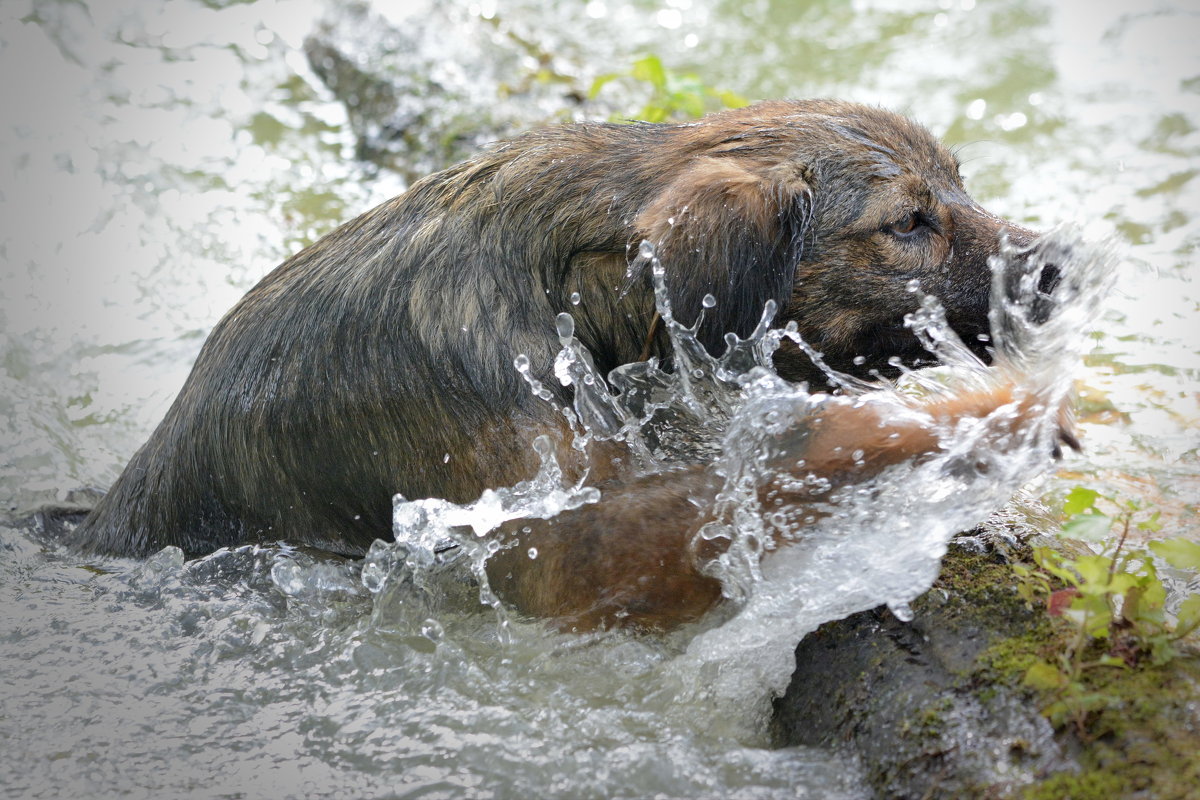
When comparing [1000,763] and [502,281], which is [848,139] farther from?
[1000,763]

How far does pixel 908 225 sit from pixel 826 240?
287 millimetres

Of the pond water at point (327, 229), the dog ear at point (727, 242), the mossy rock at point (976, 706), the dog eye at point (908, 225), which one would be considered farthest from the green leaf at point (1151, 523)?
the dog ear at point (727, 242)

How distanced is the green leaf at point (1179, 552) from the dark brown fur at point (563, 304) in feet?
3.36

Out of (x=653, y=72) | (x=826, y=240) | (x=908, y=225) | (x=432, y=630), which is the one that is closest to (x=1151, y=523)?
(x=908, y=225)

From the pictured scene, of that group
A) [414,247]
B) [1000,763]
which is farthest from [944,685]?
[414,247]

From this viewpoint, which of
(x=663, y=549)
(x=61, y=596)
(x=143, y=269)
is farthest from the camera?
(x=143, y=269)

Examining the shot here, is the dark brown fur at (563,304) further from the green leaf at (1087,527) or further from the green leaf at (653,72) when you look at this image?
the green leaf at (653,72)

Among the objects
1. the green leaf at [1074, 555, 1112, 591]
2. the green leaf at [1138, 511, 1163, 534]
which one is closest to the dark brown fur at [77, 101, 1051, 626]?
the green leaf at [1138, 511, 1163, 534]

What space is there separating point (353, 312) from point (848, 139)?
181cm

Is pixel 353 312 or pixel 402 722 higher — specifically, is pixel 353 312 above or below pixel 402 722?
above

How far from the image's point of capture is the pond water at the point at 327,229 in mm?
3070

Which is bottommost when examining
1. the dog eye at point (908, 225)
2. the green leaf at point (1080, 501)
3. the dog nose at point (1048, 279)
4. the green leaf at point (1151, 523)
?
the green leaf at point (1151, 523)

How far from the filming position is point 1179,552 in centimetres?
276

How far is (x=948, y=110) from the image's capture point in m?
8.89
